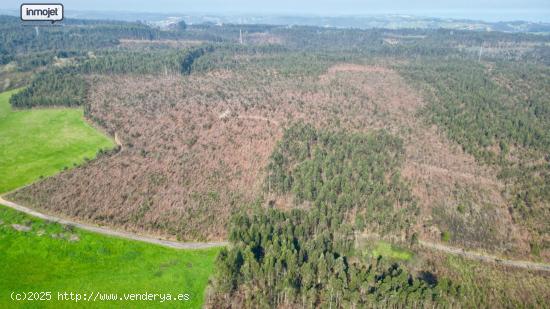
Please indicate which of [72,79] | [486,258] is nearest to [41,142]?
[72,79]

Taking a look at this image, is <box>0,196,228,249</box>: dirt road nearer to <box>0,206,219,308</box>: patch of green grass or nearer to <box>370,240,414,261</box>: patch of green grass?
<box>0,206,219,308</box>: patch of green grass

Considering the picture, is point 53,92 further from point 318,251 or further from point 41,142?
point 318,251

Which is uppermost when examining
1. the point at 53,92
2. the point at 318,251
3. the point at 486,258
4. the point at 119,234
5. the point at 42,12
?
the point at 42,12

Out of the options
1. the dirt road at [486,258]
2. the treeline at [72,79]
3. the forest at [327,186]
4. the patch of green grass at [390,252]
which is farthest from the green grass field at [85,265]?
the treeline at [72,79]

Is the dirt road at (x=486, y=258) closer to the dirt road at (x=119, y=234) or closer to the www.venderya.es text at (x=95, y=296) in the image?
the dirt road at (x=119, y=234)

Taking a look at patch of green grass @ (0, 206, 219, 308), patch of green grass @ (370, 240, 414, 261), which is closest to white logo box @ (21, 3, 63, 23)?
patch of green grass @ (0, 206, 219, 308)

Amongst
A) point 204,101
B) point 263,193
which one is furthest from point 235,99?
point 263,193

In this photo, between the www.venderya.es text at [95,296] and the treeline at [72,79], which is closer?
the www.venderya.es text at [95,296]
